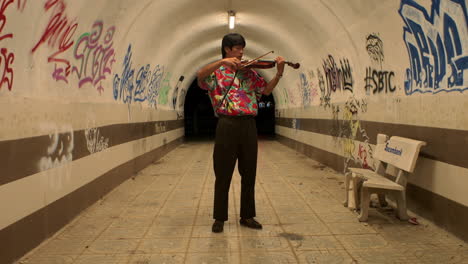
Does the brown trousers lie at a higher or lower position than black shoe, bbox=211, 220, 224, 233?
higher

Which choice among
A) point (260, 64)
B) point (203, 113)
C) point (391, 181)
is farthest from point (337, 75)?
point (203, 113)

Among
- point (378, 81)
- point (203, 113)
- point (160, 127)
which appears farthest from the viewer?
point (203, 113)

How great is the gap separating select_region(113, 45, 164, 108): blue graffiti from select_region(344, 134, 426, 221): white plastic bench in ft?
14.8

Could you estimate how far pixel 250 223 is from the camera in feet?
14.8

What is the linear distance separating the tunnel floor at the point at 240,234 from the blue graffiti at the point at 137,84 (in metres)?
2.00

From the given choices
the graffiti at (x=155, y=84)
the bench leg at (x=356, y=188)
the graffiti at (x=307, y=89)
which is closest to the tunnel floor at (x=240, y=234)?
the bench leg at (x=356, y=188)

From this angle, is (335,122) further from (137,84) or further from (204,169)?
(137,84)

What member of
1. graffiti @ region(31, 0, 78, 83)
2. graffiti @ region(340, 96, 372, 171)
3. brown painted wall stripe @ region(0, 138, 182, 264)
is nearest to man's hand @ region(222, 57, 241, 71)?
graffiti @ region(31, 0, 78, 83)

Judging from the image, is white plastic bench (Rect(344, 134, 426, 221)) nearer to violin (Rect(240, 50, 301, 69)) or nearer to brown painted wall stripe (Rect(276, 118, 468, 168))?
brown painted wall stripe (Rect(276, 118, 468, 168))

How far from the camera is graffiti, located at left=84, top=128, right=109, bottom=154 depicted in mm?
5517

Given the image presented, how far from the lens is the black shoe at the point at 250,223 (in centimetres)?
445

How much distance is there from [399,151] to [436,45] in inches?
53.8

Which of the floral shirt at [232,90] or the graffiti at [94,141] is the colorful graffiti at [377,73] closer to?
the floral shirt at [232,90]

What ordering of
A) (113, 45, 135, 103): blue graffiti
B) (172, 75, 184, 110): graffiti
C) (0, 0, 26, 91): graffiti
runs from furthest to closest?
(172, 75, 184, 110): graffiti, (113, 45, 135, 103): blue graffiti, (0, 0, 26, 91): graffiti
